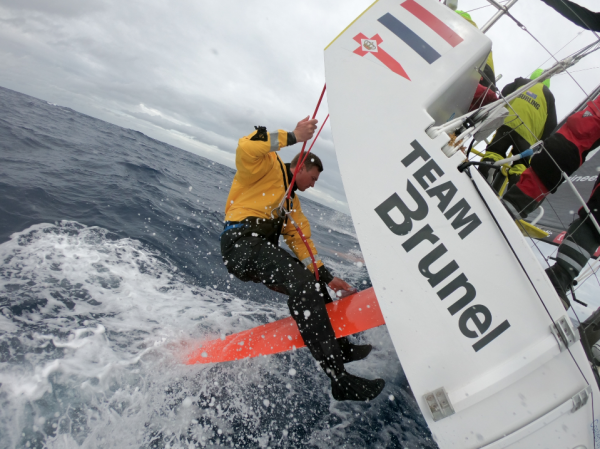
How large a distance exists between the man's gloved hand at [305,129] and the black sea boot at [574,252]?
1.78 m

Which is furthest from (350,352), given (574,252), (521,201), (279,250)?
(521,201)

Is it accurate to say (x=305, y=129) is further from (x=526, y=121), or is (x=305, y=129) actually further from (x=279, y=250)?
(x=526, y=121)

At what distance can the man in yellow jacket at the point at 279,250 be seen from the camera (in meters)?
1.85

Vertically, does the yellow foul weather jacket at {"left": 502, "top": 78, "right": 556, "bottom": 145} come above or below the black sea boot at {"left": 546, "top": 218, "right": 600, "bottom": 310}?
above

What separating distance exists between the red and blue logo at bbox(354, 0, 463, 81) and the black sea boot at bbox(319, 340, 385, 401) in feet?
5.22

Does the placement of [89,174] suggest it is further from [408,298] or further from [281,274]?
[408,298]

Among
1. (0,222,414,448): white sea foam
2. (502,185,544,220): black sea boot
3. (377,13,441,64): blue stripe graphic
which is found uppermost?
(377,13,441,64): blue stripe graphic

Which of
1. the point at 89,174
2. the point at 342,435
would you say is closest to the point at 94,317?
A: the point at 342,435

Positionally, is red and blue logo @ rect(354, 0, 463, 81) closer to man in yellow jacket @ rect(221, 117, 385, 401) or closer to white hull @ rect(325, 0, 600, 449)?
white hull @ rect(325, 0, 600, 449)

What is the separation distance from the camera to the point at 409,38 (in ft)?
5.01

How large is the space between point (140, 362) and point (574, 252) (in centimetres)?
322

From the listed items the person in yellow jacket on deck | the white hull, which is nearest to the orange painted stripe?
the white hull

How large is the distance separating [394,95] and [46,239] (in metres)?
4.35

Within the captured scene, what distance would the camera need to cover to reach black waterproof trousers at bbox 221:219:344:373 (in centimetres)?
186
